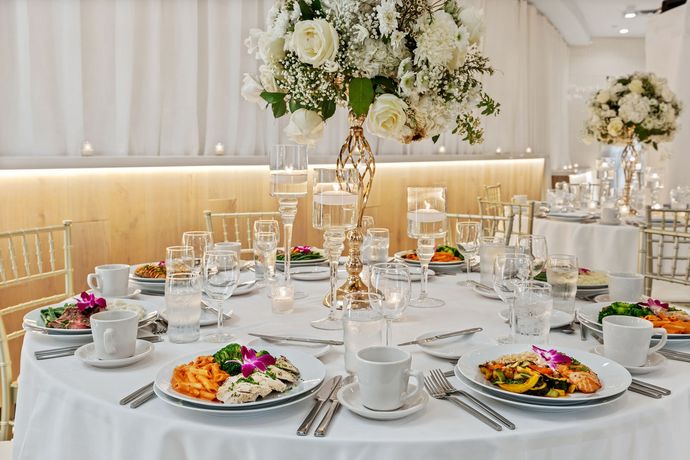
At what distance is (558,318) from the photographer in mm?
1669

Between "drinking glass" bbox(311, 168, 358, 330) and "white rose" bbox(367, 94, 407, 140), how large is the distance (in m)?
0.18

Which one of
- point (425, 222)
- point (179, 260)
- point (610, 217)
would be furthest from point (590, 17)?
point (179, 260)

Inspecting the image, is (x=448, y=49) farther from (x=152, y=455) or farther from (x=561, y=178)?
(x=561, y=178)

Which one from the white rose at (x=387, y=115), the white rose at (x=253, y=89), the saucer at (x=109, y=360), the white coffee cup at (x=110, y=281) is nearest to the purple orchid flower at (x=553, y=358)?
the white rose at (x=387, y=115)

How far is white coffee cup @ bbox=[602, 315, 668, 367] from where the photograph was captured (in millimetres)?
1294

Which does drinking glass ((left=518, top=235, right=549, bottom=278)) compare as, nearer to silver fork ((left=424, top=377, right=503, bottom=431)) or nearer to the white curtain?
silver fork ((left=424, top=377, right=503, bottom=431))

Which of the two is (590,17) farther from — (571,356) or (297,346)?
(297,346)

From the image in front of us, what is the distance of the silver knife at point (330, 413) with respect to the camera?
102cm

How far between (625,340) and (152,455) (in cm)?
96

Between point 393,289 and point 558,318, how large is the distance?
0.54 meters

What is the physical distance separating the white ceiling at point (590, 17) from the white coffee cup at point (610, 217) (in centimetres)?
415

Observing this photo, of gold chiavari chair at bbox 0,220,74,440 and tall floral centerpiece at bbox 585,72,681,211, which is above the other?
tall floral centerpiece at bbox 585,72,681,211

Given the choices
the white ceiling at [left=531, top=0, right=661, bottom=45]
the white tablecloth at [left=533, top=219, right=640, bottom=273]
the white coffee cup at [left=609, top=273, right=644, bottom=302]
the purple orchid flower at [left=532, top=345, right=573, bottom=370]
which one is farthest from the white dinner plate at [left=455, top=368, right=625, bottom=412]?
the white ceiling at [left=531, top=0, right=661, bottom=45]

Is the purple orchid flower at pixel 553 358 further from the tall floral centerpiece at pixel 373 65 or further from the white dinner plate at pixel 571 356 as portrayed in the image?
the tall floral centerpiece at pixel 373 65
